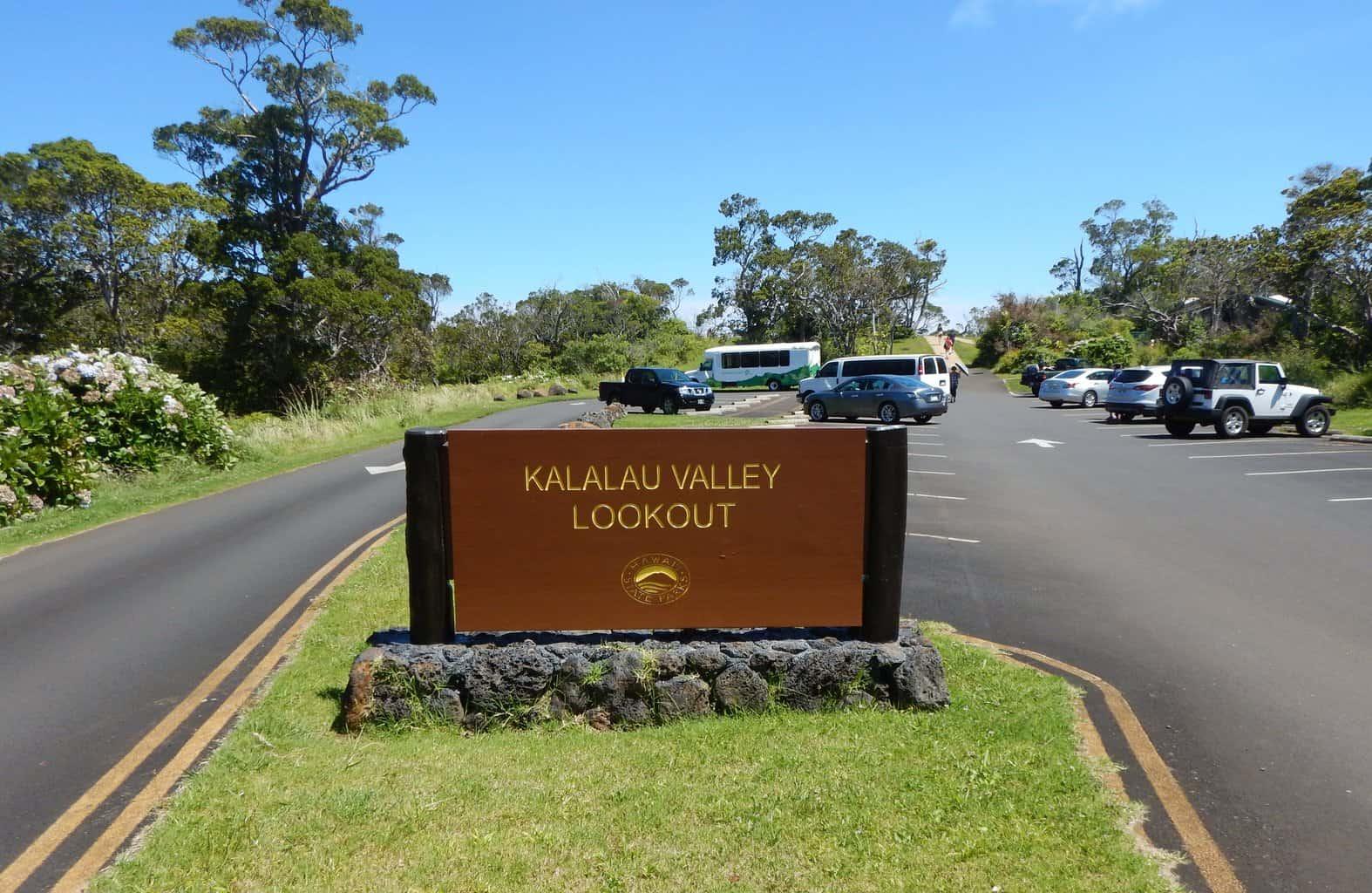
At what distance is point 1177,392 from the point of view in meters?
22.2

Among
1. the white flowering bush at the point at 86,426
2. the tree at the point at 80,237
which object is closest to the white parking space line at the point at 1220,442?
the white flowering bush at the point at 86,426

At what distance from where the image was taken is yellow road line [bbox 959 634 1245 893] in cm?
370

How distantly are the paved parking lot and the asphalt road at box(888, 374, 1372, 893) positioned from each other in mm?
16

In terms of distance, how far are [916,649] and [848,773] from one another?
4.20ft

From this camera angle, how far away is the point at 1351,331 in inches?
1241

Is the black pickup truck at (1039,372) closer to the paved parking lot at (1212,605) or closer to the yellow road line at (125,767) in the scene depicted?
the paved parking lot at (1212,605)

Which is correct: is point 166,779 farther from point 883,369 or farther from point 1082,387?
point 1082,387

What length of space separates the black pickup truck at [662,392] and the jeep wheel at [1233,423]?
16.7m

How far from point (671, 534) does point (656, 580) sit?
1.05 feet

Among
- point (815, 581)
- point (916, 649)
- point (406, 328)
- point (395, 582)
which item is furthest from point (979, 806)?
point (406, 328)

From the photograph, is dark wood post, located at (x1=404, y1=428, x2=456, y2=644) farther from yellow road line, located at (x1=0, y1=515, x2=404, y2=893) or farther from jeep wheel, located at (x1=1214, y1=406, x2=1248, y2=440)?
jeep wheel, located at (x1=1214, y1=406, x2=1248, y2=440)

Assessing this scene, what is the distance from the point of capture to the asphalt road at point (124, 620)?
4.81m

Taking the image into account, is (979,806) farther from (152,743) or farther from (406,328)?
(406,328)

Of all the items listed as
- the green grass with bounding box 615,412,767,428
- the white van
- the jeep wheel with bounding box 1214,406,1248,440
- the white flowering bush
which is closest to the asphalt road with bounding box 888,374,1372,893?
the jeep wheel with bounding box 1214,406,1248,440
